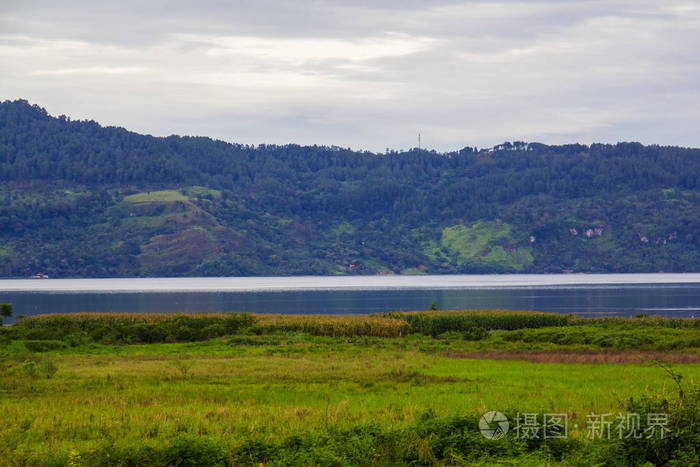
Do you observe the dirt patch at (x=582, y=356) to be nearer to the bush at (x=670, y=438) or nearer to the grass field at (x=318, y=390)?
the grass field at (x=318, y=390)

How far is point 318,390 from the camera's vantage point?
36.0m

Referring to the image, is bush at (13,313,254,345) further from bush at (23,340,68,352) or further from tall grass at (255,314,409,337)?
tall grass at (255,314,409,337)

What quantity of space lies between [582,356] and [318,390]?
20157 mm

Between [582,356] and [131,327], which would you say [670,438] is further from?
[131,327]

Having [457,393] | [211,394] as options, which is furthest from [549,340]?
[211,394]

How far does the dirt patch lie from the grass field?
0.56 ft

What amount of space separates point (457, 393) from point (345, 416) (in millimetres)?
8085

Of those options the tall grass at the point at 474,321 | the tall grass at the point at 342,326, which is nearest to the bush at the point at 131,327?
the tall grass at the point at 342,326

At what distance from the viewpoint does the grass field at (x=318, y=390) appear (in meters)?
22.7

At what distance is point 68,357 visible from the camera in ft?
175

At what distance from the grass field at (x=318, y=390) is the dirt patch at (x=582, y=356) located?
0.17m

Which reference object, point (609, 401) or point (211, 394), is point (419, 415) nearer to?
point (609, 401)

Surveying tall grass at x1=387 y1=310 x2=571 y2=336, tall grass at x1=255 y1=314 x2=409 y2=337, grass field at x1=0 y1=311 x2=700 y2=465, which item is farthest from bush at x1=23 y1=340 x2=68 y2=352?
tall grass at x1=387 y1=310 x2=571 y2=336

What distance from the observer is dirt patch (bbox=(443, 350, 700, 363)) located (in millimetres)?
47938
